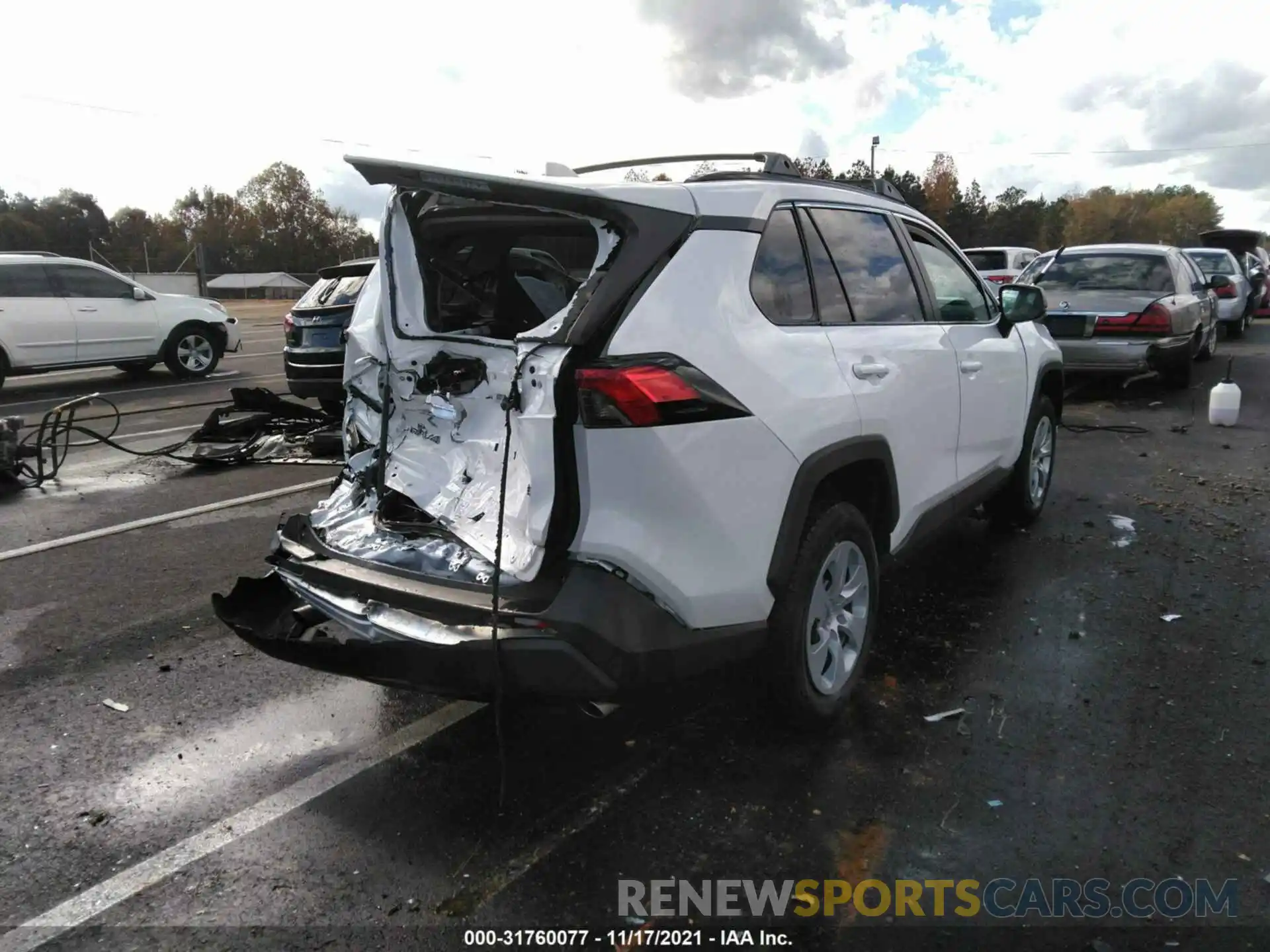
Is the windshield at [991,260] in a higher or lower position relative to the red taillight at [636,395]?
higher

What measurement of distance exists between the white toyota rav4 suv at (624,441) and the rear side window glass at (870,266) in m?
0.02

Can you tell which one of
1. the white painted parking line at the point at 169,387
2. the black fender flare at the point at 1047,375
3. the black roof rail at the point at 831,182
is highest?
the black roof rail at the point at 831,182

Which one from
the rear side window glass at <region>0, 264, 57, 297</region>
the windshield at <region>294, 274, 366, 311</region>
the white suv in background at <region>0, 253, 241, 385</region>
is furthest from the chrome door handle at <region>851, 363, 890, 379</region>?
the rear side window glass at <region>0, 264, 57, 297</region>

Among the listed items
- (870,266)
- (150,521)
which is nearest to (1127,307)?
(870,266)

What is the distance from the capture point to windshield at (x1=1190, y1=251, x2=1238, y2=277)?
58.7 ft

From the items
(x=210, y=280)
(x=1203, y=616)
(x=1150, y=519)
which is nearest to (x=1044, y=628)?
(x=1203, y=616)

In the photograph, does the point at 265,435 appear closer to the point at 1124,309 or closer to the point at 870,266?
the point at 870,266

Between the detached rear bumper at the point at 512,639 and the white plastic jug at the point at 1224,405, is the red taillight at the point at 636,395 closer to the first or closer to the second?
the detached rear bumper at the point at 512,639

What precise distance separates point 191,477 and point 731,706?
587 centimetres

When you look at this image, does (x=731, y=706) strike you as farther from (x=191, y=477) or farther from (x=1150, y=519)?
(x=191, y=477)

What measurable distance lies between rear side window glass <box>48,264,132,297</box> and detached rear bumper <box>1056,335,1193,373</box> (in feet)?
42.3

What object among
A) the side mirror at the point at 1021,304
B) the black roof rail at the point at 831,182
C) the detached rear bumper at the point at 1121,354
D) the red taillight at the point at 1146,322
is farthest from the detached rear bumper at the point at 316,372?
the red taillight at the point at 1146,322

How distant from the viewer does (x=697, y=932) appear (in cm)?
246

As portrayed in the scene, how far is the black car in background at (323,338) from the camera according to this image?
919 centimetres
